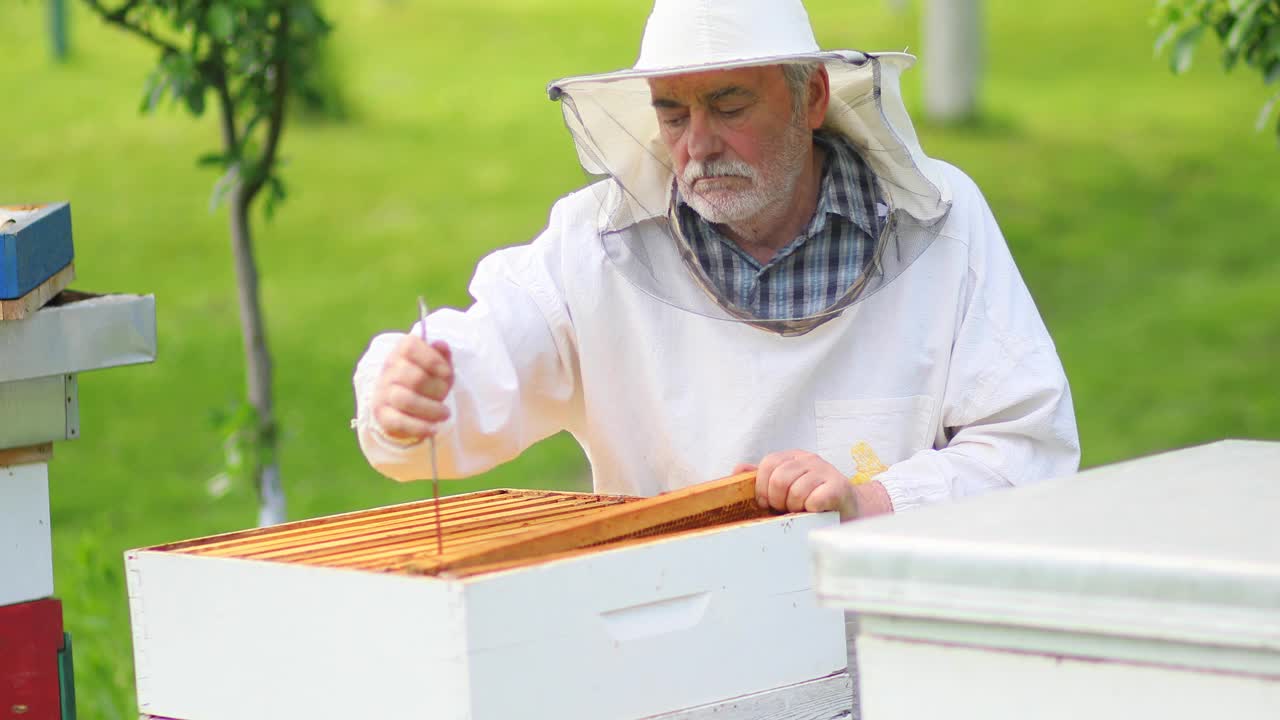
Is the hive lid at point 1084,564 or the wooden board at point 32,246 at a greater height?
the wooden board at point 32,246

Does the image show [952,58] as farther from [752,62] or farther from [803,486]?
[803,486]

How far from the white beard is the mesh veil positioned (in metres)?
0.08

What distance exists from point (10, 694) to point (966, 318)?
1471mm

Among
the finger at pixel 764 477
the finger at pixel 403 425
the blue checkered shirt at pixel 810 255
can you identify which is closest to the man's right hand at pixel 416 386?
the finger at pixel 403 425

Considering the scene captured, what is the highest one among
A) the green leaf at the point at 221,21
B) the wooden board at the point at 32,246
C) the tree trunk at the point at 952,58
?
the tree trunk at the point at 952,58

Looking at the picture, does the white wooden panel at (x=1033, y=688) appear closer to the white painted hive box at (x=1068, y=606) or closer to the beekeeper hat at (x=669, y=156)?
the white painted hive box at (x=1068, y=606)

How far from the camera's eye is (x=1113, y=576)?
3.64ft

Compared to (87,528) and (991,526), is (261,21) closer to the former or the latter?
(991,526)

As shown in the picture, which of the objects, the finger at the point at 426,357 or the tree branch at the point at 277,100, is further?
the tree branch at the point at 277,100

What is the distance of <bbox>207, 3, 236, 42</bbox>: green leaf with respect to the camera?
10.2ft

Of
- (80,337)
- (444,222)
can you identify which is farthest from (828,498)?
(444,222)

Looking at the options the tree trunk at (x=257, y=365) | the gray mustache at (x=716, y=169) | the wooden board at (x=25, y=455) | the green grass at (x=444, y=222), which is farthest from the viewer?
the green grass at (x=444, y=222)

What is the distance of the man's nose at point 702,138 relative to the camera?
7.98 feet

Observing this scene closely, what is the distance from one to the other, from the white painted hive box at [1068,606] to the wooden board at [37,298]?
1.27 meters
